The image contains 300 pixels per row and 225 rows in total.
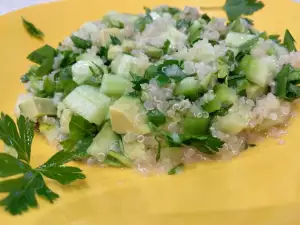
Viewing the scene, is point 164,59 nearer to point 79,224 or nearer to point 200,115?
point 200,115

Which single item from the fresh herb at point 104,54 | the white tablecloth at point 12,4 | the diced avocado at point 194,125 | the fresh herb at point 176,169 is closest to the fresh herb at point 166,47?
the fresh herb at point 104,54

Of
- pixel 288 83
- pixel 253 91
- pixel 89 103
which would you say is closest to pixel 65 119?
pixel 89 103

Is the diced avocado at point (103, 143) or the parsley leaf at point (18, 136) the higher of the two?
the parsley leaf at point (18, 136)

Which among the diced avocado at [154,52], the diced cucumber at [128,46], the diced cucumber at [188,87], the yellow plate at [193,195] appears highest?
the diced cucumber at [128,46]

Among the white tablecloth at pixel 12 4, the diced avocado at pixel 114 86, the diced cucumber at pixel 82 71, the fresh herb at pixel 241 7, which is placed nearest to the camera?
the diced avocado at pixel 114 86

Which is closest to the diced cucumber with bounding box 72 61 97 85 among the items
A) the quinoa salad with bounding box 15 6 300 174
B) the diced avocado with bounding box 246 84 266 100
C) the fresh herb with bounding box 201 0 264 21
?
the quinoa salad with bounding box 15 6 300 174

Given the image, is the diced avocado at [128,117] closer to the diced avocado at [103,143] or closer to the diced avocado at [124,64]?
the diced avocado at [103,143]

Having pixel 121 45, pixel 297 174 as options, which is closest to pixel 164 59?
pixel 121 45
